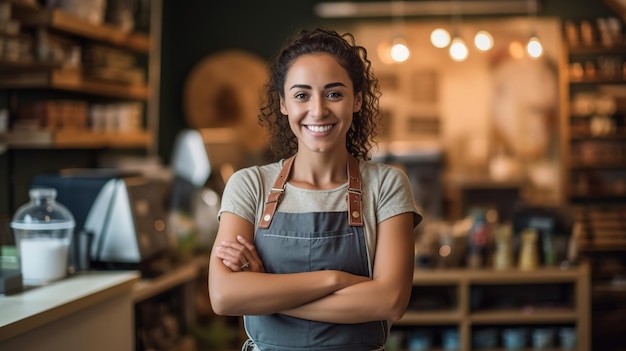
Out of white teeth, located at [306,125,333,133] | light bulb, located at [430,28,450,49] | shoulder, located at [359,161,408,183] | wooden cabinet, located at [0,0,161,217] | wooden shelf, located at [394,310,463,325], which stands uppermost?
light bulb, located at [430,28,450,49]

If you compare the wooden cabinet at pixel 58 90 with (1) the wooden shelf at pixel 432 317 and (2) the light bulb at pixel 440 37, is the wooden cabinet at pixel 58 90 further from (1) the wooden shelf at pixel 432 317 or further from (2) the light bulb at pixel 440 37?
(2) the light bulb at pixel 440 37

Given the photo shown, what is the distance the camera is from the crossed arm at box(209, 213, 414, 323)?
2053 millimetres

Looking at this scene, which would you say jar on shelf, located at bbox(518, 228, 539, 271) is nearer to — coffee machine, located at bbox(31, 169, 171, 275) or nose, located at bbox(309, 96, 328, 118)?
coffee machine, located at bbox(31, 169, 171, 275)

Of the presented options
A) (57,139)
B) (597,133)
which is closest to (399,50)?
(597,133)

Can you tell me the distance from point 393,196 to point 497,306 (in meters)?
3.07

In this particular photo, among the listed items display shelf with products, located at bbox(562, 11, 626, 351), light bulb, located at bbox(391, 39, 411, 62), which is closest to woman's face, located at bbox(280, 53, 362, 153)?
light bulb, located at bbox(391, 39, 411, 62)

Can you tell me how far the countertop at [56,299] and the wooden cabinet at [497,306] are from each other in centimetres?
218

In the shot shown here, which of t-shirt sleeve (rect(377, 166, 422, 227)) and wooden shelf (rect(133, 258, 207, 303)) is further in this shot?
wooden shelf (rect(133, 258, 207, 303))

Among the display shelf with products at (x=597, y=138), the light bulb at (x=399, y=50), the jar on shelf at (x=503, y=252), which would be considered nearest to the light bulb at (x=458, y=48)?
the light bulb at (x=399, y=50)

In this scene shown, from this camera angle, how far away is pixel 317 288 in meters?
2.05

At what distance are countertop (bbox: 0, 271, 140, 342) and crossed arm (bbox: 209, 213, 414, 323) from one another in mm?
608

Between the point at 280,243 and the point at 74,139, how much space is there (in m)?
2.72

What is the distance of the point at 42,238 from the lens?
10.3 feet

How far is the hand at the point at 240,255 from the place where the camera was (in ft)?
6.92
